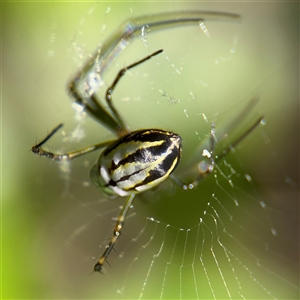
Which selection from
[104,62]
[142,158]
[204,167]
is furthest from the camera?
[104,62]

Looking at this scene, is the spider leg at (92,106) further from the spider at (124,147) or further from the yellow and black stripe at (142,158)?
the yellow and black stripe at (142,158)

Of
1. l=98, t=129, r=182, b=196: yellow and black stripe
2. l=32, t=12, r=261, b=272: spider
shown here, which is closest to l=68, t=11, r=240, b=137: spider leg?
l=32, t=12, r=261, b=272: spider

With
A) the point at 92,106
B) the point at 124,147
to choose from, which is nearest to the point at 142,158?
the point at 124,147

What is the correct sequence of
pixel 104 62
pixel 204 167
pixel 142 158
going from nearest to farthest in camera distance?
pixel 142 158, pixel 204 167, pixel 104 62

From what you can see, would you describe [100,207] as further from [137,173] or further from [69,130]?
[137,173]

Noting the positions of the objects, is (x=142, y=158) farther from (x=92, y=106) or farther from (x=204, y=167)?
(x=92, y=106)

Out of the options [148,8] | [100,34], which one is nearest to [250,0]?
[148,8]
